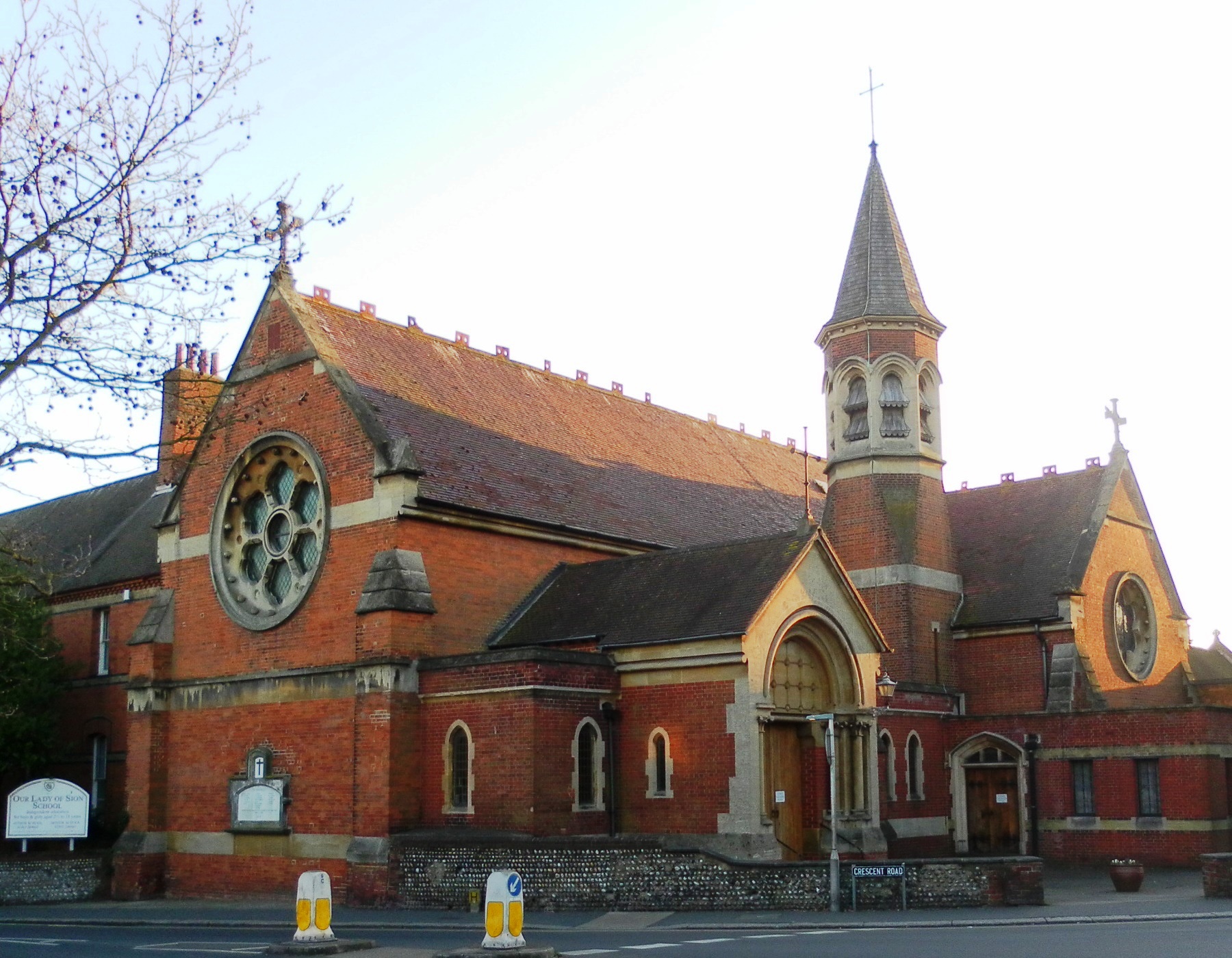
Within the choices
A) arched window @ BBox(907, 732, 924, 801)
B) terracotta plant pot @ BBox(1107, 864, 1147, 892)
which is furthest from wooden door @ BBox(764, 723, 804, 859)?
arched window @ BBox(907, 732, 924, 801)

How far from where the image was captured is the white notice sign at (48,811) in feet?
103

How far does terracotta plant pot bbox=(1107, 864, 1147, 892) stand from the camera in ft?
81.3

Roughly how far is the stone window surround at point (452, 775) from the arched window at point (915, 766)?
37.5 ft

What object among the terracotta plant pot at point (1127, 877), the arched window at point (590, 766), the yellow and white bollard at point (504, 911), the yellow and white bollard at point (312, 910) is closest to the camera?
the yellow and white bollard at point (504, 911)

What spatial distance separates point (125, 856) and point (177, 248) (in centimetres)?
1851

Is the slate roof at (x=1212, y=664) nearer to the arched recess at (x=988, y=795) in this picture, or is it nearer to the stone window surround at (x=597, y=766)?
the arched recess at (x=988, y=795)

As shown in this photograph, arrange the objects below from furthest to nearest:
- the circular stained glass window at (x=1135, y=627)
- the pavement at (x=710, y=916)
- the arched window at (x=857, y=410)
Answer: the circular stained glass window at (x=1135, y=627) < the arched window at (x=857, y=410) < the pavement at (x=710, y=916)

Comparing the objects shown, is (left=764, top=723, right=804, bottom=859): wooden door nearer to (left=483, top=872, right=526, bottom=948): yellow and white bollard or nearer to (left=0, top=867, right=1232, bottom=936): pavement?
(left=0, top=867, right=1232, bottom=936): pavement

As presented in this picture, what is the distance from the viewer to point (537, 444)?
1303 inches

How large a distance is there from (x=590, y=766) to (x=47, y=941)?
962cm

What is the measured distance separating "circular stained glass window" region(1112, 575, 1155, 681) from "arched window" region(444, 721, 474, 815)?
18.1m

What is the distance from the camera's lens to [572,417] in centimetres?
3634

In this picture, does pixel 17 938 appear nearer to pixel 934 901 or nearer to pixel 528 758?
pixel 528 758

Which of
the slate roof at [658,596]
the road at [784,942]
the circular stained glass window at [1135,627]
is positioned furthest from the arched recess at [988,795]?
the road at [784,942]
